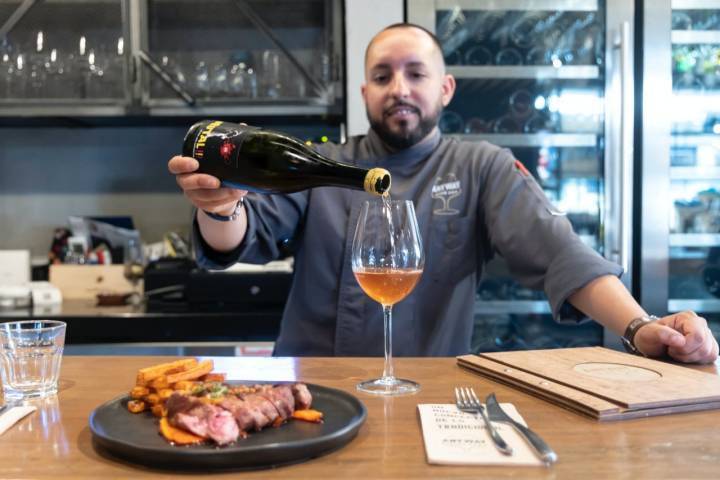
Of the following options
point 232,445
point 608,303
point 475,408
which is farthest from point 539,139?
point 232,445

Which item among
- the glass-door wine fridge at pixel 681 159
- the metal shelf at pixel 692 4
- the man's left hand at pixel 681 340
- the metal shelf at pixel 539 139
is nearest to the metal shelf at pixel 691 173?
the glass-door wine fridge at pixel 681 159

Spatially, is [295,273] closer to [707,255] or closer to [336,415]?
[336,415]

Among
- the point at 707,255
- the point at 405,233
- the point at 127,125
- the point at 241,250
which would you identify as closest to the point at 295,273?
the point at 241,250

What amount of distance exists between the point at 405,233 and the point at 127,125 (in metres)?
2.00

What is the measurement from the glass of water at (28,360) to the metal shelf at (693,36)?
6.65 ft

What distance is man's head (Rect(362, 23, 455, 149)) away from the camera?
1.67 m

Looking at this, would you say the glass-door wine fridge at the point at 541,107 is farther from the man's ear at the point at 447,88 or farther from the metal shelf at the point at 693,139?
the man's ear at the point at 447,88

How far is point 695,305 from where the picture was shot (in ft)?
7.71

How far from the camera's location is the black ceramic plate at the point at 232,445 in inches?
24.5

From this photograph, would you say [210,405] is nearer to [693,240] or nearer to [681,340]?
[681,340]

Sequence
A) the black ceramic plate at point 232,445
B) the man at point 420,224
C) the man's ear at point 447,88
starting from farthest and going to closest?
the man's ear at point 447,88
the man at point 420,224
the black ceramic plate at point 232,445

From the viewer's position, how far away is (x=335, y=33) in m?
2.36

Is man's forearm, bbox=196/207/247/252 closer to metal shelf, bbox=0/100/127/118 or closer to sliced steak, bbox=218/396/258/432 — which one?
sliced steak, bbox=218/396/258/432

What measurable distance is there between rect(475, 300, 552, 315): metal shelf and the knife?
1457mm
